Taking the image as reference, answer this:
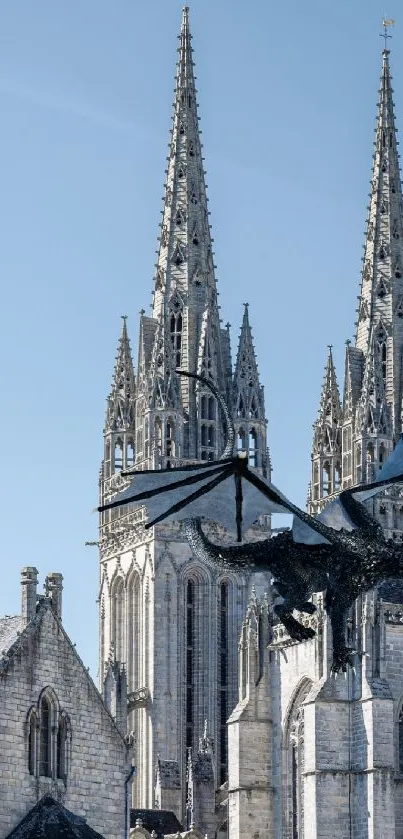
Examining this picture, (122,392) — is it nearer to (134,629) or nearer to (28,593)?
(134,629)

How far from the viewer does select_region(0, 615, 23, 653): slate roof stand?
4253 centimetres

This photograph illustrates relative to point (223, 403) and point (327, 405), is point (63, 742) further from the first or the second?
point (327, 405)

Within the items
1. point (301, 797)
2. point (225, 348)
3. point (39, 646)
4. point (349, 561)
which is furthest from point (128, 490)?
point (225, 348)

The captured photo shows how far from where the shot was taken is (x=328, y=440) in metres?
95.8

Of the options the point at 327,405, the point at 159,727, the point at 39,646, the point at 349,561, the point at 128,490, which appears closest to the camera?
the point at 349,561

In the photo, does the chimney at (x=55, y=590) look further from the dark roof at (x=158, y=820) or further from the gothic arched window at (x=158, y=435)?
the gothic arched window at (x=158, y=435)

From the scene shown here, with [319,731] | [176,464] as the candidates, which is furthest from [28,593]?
[176,464]

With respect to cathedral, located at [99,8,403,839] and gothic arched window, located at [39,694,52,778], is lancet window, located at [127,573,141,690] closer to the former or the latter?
cathedral, located at [99,8,403,839]

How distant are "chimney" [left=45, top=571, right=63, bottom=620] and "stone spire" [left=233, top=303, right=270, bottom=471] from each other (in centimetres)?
5287

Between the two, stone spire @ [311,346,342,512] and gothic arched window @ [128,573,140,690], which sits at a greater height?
stone spire @ [311,346,342,512]

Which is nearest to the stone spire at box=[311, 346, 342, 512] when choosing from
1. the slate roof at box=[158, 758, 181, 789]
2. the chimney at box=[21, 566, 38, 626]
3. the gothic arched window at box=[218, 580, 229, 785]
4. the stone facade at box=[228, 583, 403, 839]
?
the gothic arched window at box=[218, 580, 229, 785]

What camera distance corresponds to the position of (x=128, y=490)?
1492 centimetres

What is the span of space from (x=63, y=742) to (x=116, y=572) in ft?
174

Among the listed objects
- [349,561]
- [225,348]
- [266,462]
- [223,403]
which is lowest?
[349,561]
